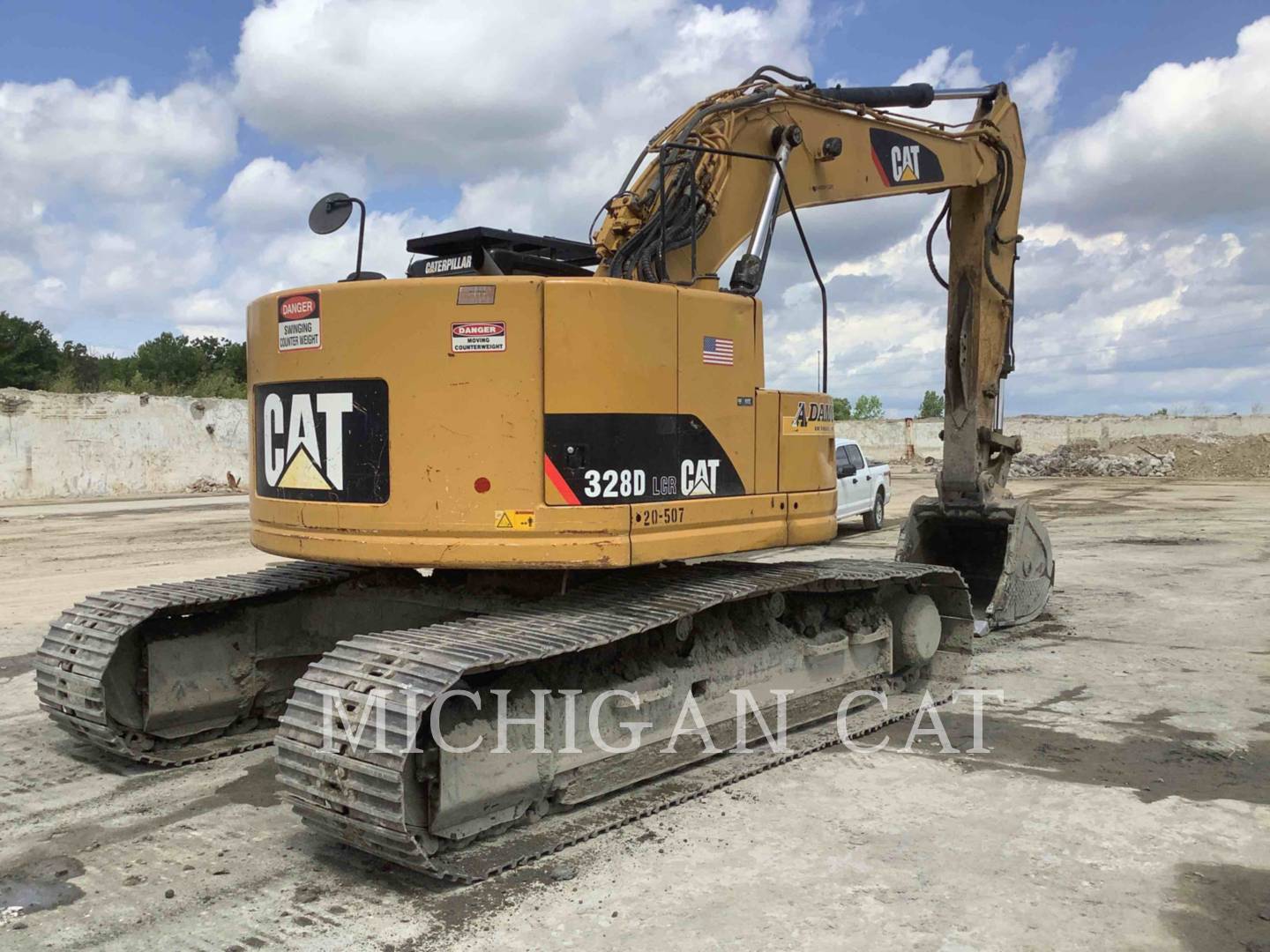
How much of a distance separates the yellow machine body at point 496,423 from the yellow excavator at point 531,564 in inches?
0.5

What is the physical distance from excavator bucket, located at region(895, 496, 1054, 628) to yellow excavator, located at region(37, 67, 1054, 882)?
7.05 feet

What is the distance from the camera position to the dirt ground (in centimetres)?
383

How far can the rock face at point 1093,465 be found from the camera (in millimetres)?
36625

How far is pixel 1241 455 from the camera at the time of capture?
3822cm

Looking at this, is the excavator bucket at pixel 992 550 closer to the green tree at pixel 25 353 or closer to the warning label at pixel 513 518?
the warning label at pixel 513 518

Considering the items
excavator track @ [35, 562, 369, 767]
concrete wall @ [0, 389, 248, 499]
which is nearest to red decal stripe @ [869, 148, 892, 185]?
excavator track @ [35, 562, 369, 767]

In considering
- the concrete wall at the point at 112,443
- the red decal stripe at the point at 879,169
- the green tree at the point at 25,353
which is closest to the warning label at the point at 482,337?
the red decal stripe at the point at 879,169

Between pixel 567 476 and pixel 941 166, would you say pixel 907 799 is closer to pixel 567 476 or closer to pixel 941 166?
pixel 567 476

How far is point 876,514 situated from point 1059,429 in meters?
33.8

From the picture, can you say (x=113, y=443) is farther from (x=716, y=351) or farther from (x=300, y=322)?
(x=716, y=351)

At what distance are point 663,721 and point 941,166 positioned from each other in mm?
5595

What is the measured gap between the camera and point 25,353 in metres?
46.2

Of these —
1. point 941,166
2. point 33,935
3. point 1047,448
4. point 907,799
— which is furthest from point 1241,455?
point 33,935

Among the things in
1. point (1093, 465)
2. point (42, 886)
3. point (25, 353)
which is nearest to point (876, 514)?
point (42, 886)
